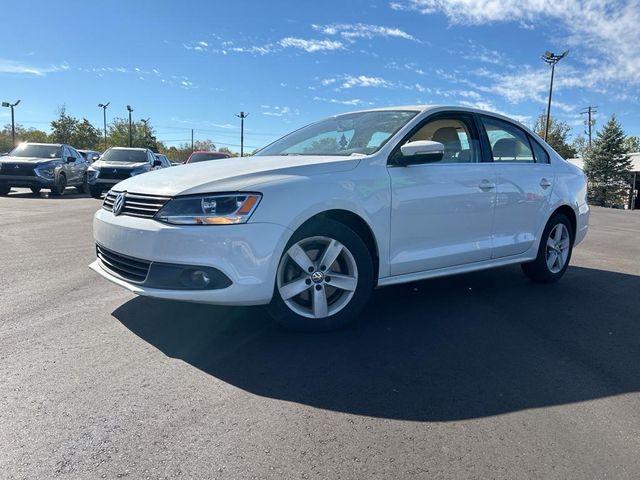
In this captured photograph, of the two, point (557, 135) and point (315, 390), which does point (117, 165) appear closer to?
point (315, 390)

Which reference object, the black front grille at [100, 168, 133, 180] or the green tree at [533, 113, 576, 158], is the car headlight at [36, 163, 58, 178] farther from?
the green tree at [533, 113, 576, 158]

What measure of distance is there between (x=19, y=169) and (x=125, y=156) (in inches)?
116

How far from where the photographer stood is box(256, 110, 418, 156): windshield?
13.4ft

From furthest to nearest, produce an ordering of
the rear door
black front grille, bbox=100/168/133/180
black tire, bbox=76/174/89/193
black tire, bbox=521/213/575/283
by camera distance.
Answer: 1. black tire, bbox=76/174/89/193
2. black front grille, bbox=100/168/133/180
3. black tire, bbox=521/213/575/283
4. the rear door

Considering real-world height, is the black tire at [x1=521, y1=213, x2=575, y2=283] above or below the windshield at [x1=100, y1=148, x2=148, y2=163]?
below

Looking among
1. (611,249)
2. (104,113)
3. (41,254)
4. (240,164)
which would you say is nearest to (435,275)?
(240,164)

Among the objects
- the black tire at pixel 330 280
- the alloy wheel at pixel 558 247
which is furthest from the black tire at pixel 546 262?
the black tire at pixel 330 280

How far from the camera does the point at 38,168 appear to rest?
15.0m

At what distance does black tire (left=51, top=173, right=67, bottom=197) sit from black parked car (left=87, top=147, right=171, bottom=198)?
131cm

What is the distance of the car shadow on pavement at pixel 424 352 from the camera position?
2.71 meters

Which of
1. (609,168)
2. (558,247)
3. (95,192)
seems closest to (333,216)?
(558,247)

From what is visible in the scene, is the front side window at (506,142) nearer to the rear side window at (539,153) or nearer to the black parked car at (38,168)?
the rear side window at (539,153)

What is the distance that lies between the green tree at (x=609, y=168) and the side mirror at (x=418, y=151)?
45790 mm

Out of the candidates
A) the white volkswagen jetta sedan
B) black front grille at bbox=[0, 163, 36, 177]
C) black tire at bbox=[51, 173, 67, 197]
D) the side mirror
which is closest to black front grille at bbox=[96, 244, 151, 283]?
the white volkswagen jetta sedan
